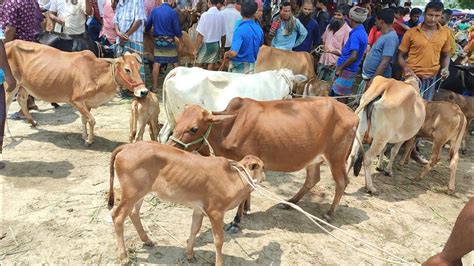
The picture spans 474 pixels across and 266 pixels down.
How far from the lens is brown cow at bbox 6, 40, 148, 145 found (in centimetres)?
621

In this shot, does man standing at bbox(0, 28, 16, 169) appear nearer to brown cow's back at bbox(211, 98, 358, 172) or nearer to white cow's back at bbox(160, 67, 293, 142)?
white cow's back at bbox(160, 67, 293, 142)

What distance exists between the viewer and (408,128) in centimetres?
607

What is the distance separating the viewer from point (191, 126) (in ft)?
13.4

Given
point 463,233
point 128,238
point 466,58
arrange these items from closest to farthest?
point 463,233 < point 128,238 < point 466,58

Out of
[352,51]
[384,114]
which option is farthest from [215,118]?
[352,51]

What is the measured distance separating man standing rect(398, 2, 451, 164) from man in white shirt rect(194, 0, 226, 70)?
3.48m

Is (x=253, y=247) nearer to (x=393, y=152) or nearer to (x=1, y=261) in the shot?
(x=1, y=261)

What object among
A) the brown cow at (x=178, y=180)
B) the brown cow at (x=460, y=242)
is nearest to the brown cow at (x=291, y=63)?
the brown cow at (x=178, y=180)

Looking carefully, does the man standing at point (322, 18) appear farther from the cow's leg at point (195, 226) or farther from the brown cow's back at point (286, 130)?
the cow's leg at point (195, 226)

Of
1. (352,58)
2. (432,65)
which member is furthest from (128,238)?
(432,65)

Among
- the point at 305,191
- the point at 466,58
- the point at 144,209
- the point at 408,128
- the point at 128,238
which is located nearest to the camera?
the point at 128,238

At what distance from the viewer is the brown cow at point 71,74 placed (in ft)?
20.4

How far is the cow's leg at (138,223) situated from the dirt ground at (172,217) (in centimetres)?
8

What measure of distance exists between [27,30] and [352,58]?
5.35 m
